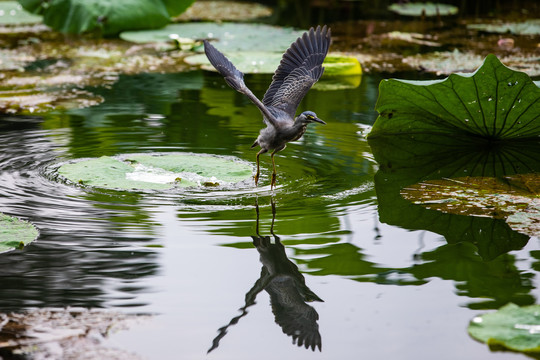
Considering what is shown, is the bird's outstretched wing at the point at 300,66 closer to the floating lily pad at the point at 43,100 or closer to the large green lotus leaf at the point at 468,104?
the large green lotus leaf at the point at 468,104

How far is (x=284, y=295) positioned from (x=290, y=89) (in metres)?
1.87

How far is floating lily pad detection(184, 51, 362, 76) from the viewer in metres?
7.14

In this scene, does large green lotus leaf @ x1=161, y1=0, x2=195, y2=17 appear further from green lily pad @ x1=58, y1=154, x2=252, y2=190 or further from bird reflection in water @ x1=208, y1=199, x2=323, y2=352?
bird reflection in water @ x1=208, y1=199, x2=323, y2=352

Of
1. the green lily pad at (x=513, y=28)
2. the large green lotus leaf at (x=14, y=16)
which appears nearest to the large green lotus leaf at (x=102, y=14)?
the large green lotus leaf at (x=14, y=16)

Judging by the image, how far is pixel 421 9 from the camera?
1180 cm

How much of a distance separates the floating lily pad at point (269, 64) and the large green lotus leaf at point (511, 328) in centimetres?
476

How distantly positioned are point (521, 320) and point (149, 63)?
599cm

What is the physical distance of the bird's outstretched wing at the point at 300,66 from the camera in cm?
446

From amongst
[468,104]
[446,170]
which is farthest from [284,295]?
[468,104]

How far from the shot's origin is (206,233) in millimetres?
3408

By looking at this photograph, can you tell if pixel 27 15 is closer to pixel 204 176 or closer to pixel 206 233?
pixel 204 176

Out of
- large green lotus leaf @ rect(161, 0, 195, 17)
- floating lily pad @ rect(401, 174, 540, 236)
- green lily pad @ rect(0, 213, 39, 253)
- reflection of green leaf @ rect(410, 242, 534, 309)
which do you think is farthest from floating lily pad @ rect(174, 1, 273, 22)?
reflection of green leaf @ rect(410, 242, 534, 309)

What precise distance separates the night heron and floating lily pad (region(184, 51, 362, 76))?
8.03 ft

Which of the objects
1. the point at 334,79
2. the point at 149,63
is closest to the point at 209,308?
the point at 334,79
